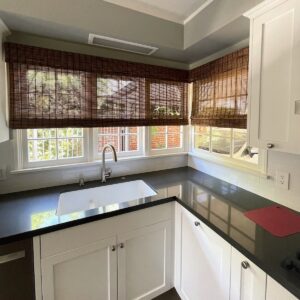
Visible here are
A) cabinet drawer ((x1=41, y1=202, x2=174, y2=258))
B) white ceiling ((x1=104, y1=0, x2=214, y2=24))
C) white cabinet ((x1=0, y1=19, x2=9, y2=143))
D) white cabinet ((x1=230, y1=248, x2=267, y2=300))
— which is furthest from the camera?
white ceiling ((x1=104, y1=0, x2=214, y2=24))

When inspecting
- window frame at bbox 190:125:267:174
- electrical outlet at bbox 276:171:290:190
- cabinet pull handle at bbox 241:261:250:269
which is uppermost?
window frame at bbox 190:125:267:174

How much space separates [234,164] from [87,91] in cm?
141

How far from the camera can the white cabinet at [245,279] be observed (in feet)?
3.00

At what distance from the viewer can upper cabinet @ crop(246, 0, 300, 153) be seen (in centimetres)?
101

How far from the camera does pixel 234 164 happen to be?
70.4 inches

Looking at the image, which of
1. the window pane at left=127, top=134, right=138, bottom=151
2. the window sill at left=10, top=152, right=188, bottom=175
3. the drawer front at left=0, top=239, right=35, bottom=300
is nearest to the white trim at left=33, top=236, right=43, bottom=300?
the drawer front at left=0, top=239, right=35, bottom=300

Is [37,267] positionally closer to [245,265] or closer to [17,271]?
[17,271]

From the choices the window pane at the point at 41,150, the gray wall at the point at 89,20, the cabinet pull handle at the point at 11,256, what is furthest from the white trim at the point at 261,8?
the cabinet pull handle at the point at 11,256

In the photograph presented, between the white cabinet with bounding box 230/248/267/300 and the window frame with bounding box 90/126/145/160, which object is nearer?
the white cabinet with bounding box 230/248/267/300

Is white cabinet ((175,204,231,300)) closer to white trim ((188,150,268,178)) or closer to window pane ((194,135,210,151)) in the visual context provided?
white trim ((188,150,268,178))

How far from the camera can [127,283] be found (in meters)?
1.47

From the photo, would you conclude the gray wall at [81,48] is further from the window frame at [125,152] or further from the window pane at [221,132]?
the window pane at [221,132]

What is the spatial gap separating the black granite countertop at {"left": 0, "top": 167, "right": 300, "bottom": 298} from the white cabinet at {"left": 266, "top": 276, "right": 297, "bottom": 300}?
48mm

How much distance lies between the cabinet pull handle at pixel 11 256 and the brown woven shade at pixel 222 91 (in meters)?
1.66
